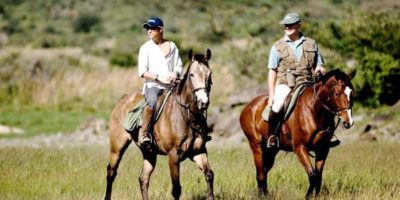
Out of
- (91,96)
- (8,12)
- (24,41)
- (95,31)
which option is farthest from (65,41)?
(91,96)

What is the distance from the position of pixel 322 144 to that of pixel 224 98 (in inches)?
712

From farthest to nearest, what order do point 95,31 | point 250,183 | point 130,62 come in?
point 95,31 → point 130,62 → point 250,183

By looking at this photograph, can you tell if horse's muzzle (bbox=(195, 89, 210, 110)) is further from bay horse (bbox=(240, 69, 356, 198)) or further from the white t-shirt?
bay horse (bbox=(240, 69, 356, 198))

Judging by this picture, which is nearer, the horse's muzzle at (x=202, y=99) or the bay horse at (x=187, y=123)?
the horse's muzzle at (x=202, y=99)

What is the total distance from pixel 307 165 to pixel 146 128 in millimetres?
2316

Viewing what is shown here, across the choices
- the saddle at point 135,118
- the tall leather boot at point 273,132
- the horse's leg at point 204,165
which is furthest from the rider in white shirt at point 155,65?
the tall leather boot at point 273,132

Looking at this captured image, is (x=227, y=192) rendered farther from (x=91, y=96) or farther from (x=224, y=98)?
(x=91, y=96)

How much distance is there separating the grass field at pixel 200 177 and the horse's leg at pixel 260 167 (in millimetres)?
141

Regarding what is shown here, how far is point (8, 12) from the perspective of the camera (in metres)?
80.4

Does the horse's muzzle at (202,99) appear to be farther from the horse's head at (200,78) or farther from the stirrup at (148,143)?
the stirrup at (148,143)

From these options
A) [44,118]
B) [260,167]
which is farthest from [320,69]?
[44,118]

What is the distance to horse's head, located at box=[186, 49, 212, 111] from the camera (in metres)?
10.3

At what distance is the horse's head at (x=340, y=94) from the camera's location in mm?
11266

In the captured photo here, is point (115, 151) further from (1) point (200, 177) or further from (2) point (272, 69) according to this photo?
(2) point (272, 69)
